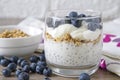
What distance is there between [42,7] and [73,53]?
2.94 ft

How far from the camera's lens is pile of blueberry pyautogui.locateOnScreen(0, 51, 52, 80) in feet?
2.00

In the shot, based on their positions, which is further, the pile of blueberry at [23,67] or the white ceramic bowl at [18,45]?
the white ceramic bowl at [18,45]

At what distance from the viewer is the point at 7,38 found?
733mm

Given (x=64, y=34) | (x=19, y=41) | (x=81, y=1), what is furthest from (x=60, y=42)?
(x=81, y=1)

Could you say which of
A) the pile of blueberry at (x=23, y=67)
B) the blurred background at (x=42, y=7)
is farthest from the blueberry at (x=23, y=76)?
the blurred background at (x=42, y=7)

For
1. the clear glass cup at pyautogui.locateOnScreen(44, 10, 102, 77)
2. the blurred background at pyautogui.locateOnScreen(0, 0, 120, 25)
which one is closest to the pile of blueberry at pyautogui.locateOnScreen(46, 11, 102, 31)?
the clear glass cup at pyautogui.locateOnScreen(44, 10, 102, 77)

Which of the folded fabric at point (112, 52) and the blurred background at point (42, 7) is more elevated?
the blurred background at point (42, 7)

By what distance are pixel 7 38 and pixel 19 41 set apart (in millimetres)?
30

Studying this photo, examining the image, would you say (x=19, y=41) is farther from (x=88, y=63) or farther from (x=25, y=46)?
(x=88, y=63)

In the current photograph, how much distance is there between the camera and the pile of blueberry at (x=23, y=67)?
2.00 feet

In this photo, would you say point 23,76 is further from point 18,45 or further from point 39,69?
point 18,45

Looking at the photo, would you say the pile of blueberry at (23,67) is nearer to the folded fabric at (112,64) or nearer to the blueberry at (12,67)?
the blueberry at (12,67)

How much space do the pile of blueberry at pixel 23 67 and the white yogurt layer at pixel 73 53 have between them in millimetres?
34

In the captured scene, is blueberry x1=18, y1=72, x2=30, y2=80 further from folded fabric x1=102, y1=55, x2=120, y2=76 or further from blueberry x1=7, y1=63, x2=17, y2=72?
folded fabric x1=102, y1=55, x2=120, y2=76
